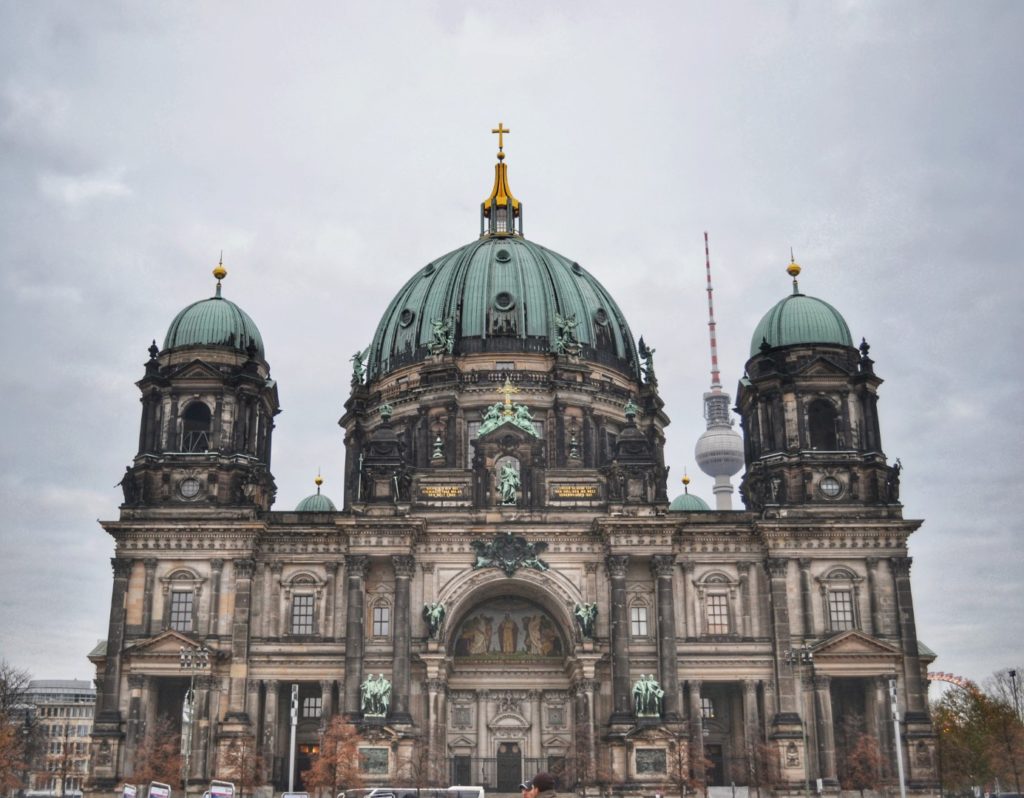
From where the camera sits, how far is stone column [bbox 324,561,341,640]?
64.2 metres

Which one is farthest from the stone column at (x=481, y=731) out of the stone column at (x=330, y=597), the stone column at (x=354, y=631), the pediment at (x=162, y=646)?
the pediment at (x=162, y=646)

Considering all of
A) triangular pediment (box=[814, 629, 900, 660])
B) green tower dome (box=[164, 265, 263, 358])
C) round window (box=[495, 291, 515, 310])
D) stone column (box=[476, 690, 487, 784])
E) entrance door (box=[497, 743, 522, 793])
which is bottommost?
entrance door (box=[497, 743, 522, 793])

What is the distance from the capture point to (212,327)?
2731 inches

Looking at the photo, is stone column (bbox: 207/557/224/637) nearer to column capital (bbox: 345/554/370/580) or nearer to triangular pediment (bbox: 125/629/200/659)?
triangular pediment (bbox: 125/629/200/659)

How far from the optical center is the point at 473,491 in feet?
217

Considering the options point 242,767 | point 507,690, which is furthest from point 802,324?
point 242,767

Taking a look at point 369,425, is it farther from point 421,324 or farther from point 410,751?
point 410,751

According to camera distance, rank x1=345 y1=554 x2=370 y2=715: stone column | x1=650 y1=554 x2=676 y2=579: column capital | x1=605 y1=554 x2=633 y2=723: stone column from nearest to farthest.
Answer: x1=605 y1=554 x2=633 y2=723: stone column → x1=345 y1=554 x2=370 y2=715: stone column → x1=650 y1=554 x2=676 y2=579: column capital

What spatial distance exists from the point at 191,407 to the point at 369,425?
45.2 ft

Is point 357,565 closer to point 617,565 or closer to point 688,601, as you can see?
point 617,565

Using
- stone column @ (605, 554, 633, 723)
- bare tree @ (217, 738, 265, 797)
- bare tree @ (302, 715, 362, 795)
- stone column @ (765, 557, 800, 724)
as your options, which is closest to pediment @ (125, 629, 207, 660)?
bare tree @ (217, 738, 265, 797)

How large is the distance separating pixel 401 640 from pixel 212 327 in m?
21.2

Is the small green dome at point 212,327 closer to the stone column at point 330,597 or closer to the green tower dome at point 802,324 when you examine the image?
the stone column at point 330,597

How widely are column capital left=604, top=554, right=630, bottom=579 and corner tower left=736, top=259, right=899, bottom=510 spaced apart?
28.9 feet
